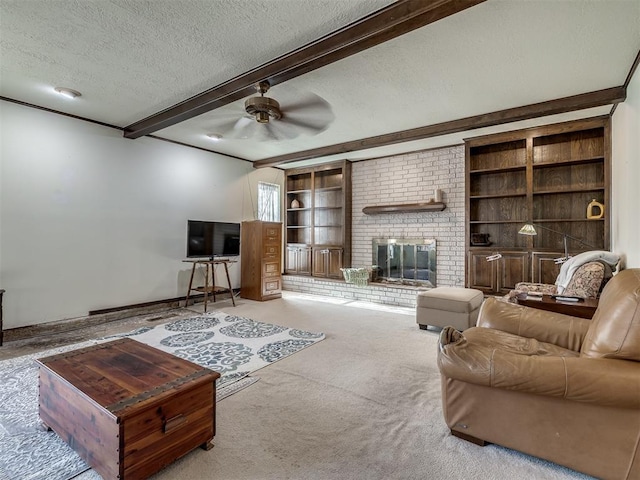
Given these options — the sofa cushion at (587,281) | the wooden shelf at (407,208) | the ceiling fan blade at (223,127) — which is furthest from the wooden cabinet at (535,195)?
the ceiling fan blade at (223,127)

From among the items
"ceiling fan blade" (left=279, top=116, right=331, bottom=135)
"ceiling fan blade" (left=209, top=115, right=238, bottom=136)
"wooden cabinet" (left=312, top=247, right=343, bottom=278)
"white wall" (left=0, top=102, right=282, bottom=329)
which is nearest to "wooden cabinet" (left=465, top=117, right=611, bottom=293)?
"wooden cabinet" (left=312, top=247, right=343, bottom=278)

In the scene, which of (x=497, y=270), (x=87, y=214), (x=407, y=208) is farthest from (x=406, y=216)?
(x=87, y=214)

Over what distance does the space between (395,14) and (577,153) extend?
12.1ft

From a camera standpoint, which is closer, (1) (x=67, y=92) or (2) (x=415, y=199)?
(1) (x=67, y=92)

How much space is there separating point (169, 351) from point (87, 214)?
235 cm

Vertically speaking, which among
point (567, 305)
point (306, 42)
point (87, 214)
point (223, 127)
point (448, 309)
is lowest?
point (448, 309)

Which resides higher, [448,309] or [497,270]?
[497,270]

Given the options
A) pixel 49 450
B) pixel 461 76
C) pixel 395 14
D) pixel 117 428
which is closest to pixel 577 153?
pixel 461 76

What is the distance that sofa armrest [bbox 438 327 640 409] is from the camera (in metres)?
1.42

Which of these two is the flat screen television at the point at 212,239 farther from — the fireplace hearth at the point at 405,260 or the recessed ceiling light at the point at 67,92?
the fireplace hearth at the point at 405,260

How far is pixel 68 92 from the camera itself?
134 inches

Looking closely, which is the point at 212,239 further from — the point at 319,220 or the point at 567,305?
the point at 567,305

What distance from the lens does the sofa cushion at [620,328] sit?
1.47 meters

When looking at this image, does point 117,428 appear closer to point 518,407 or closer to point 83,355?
point 83,355
